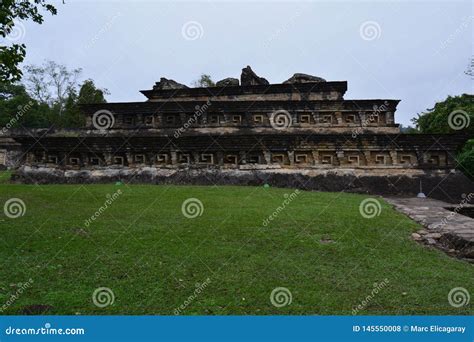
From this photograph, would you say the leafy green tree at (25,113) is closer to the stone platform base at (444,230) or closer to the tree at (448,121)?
the tree at (448,121)

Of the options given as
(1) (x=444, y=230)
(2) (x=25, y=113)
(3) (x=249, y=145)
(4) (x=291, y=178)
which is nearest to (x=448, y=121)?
(4) (x=291, y=178)

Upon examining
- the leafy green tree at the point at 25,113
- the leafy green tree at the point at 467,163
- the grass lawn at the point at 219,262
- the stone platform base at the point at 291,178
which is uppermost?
the leafy green tree at the point at 25,113

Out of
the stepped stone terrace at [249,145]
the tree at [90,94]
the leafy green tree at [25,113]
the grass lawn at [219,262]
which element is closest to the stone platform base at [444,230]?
the grass lawn at [219,262]

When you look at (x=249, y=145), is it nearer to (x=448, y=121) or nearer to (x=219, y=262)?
(x=219, y=262)

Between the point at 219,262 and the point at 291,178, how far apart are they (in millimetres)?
8901

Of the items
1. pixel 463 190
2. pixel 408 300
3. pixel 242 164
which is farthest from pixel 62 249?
pixel 463 190

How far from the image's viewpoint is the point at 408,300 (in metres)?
4.32

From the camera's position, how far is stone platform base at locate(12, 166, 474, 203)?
44.0 feet

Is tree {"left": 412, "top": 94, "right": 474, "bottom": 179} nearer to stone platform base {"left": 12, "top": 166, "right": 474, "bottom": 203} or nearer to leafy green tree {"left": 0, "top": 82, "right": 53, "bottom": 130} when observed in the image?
stone platform base {"left": 12, "top": 166, "right": 474, "bottom": 203}

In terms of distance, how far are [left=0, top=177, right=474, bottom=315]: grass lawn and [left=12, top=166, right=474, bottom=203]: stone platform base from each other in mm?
4810

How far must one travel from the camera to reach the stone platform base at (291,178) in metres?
13.4

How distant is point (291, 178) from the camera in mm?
14000

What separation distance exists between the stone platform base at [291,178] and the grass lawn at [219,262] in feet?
15.8

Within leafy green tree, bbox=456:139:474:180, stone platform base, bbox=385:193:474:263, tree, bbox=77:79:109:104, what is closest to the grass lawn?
stone platform base, bbox=385:193:474:263
